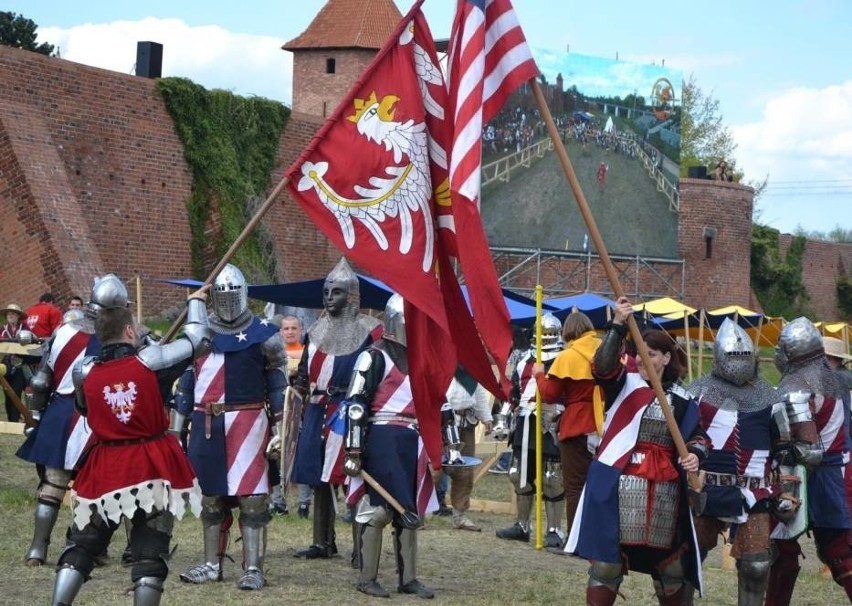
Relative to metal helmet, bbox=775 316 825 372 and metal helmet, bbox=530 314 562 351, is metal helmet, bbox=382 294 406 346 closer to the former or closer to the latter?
metal helmet, bbox=775 316 825 372

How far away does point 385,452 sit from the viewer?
26.5 ft

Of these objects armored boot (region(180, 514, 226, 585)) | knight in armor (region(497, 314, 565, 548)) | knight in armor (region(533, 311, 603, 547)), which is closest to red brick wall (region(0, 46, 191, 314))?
knight in armor (region(497, 314, 565, 548))

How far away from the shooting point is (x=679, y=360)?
6641 mm

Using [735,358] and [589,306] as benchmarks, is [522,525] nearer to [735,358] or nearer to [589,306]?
[735,358]

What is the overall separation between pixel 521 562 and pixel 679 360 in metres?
3.43

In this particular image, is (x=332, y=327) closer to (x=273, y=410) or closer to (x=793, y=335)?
(x=273, y=410)

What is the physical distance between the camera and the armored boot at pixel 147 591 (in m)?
6.07

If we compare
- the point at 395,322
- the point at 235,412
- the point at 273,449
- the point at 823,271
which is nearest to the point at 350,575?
the point at 273,449

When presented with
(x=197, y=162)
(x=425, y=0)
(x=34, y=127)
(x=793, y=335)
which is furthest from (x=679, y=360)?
(x=197, y=162)

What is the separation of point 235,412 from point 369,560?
3.69ft

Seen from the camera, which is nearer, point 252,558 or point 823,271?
point 252,558

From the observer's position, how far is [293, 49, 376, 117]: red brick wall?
159ft

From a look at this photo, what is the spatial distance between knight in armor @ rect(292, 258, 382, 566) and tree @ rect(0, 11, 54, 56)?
3314 centimetres

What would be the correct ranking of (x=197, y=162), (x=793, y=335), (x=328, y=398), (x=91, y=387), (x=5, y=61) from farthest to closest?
(x=197, y=162)
(x=5, y=61)
(x=328, y=398)
(x=793, y=335)
(x=91, y=387)
